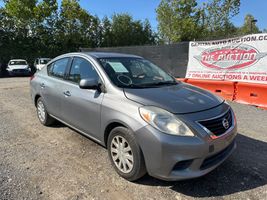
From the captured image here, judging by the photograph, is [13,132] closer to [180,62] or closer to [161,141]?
[161,141]

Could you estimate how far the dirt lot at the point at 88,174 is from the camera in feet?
9.53

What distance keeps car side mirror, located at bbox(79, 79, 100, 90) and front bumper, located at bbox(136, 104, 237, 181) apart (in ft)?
3.38

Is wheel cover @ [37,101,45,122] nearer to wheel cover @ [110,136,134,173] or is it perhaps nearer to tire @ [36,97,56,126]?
tire @ [36,97,56,126]

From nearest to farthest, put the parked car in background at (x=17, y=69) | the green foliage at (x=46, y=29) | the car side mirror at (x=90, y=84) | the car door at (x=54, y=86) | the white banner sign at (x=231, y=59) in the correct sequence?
the car side mirror at (x=90, y=84) < the car door at (x=54, y=86) < the white banner sign at (x=231, y=59) < the parked car in background at (x=17, y=69) < the green foliage at (x=46, y=29)

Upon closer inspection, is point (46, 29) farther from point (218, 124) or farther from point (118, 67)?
point (218, 124)

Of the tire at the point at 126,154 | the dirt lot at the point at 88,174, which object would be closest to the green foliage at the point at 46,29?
the dirt lot at the point at 88,174

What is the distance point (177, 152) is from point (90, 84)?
1.53 metres

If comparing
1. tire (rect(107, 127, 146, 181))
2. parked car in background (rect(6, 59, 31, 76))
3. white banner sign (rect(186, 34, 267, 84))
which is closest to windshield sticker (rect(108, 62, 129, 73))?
tire (rect(107, 127, 146, 181))

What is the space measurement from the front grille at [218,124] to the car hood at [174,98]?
18 cm

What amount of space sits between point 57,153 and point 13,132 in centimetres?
156

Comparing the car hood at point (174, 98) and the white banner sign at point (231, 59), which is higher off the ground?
the white banner sign at point (231, 59)

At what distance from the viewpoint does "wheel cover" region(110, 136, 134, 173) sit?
9.97ft

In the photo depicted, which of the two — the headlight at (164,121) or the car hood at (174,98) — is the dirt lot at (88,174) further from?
the car hood at (174,98)

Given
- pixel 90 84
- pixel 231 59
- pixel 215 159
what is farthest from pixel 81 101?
pixel 231 59
